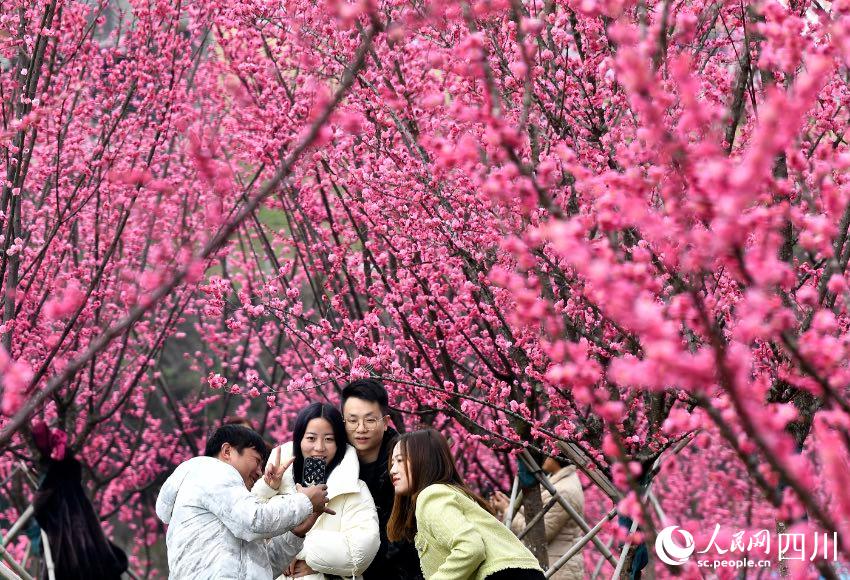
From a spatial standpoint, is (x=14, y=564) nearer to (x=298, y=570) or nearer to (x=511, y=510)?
(x=298, y=570)

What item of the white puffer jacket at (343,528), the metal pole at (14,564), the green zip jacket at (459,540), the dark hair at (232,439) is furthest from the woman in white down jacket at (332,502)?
the metal pole at (14,564)

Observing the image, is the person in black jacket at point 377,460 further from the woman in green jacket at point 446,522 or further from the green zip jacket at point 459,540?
the green zip jacket at point 459,540

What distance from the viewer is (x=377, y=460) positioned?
Result: 5203mm

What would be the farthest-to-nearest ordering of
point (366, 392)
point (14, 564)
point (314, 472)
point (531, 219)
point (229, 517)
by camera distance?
1. point (14, 564)
2. point (366, 392)
3. point (314, 472)
4. point (229, 517)
5. point (531, 219)

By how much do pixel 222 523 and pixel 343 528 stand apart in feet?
1.97

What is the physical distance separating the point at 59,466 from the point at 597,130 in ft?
15.1

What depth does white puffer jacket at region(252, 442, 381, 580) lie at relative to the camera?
15.2 ft

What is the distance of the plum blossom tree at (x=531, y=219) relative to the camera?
1949mm

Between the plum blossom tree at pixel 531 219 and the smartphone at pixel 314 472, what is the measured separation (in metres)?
0.72

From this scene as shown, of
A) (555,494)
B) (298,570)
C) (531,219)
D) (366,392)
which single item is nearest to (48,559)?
(298,570)

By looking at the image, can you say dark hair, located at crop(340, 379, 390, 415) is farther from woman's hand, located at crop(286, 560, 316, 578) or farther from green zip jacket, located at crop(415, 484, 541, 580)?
green zip jacket, located at crop(415, 484, 541, 580)

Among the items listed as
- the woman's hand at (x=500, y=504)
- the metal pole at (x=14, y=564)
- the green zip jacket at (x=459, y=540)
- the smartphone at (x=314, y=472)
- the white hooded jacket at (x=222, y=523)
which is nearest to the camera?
the green zip jacket at (x=459, y=540)

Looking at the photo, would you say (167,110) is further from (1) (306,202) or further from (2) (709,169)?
(2) (709,169)

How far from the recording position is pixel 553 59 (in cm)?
499
